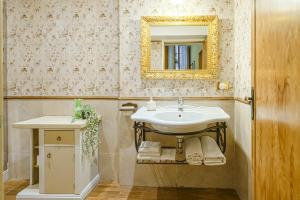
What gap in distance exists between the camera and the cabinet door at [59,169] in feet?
9.16

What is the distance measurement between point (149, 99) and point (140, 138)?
15.1 inches

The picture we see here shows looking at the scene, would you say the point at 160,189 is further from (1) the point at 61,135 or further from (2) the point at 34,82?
(2) the point at 34,82

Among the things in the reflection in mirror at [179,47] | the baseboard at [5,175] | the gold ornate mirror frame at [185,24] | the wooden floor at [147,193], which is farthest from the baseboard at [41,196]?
the reflection in mirror at [179,47]

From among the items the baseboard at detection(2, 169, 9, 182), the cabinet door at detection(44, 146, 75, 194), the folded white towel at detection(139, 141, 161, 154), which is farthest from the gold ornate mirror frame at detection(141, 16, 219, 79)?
the baseboard at detection(2, 169, 9, 182)

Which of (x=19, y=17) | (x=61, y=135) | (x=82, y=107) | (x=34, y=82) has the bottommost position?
(x=61, y=135)

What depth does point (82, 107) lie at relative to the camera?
309cm

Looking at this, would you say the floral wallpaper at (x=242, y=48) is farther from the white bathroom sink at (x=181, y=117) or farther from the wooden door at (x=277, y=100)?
the wooden door at (x=277, y=100)

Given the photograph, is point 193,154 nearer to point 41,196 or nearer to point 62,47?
point 41,196

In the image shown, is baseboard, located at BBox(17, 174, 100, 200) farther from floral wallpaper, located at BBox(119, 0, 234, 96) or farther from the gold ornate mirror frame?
the gold ornate mirror frame

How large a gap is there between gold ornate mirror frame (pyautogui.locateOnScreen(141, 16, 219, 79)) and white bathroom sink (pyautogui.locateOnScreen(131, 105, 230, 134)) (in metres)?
0.30

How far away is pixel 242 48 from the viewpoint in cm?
282

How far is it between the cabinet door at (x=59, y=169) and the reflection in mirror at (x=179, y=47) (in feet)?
3.77

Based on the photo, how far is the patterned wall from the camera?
3236 millimetres

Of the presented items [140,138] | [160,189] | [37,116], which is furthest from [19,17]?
[160,189]
